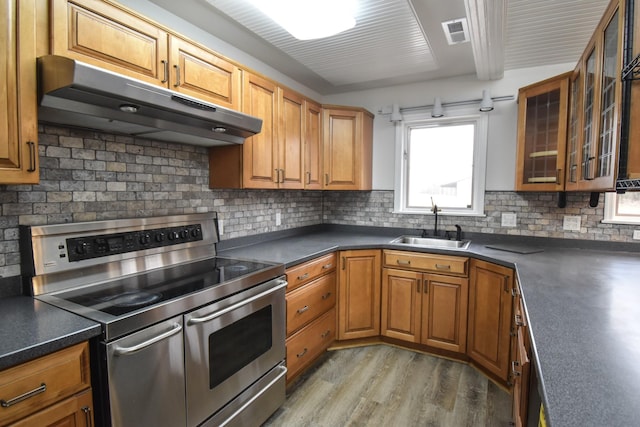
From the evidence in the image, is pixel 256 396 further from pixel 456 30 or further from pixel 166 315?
pixel 456 30

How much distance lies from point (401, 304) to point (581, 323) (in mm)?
1704

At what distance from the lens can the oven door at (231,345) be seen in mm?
1446

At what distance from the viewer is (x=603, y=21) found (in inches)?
62.0

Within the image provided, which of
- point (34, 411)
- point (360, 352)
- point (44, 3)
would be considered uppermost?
point (44, 3)

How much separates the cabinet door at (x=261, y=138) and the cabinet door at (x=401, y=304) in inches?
49.5

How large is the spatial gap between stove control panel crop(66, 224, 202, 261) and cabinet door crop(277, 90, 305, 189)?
806mm

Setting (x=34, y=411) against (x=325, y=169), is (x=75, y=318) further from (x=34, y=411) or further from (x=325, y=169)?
(x=325, y=169)

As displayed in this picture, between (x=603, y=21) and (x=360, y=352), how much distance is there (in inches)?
102

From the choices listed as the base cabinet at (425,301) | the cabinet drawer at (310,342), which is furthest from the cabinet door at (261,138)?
the base cabinet at (425,301)

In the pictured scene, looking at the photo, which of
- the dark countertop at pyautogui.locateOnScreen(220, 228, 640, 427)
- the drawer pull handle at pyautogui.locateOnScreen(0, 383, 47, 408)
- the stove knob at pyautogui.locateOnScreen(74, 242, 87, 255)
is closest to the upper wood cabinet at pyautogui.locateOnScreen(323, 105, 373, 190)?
the dark countertop at pyautogui.locateOnScreen(220, 228, 640, 427)

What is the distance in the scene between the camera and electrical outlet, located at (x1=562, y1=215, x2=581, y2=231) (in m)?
2.60

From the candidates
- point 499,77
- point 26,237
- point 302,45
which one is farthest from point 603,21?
point 26,237

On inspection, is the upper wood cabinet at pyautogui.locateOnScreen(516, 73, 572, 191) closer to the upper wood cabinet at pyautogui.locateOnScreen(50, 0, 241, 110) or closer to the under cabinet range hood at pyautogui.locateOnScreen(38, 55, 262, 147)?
the under cabinet range hood at pyautogui.locateOnScreen(38, 55, 262, 147)

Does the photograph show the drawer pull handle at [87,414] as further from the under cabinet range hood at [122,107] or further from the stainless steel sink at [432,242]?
the stainless steel sink at [432,242]
